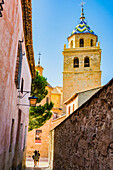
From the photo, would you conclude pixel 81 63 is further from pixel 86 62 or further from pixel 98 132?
pixel 98 132

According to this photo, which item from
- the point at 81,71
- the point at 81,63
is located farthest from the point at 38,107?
the point at 81,63

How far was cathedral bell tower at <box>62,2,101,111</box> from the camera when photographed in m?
28.7

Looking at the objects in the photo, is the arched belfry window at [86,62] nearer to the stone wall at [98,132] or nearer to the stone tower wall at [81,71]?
the stone tower wall at [81,71]

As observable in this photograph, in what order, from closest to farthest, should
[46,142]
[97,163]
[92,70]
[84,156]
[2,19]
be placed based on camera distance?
1. [97,163]
2. [84,156]
3. [2,19]
4. [46,142]
5. [92,70]

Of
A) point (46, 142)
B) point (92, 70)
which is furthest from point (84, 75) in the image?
point (46, 142)

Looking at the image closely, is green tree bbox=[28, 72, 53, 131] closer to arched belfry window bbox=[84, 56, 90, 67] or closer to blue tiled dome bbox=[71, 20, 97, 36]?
arched belfry window bbox=[84, 56, 90, 67]

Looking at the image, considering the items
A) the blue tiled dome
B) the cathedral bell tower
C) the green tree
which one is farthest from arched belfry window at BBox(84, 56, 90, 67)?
the green tree

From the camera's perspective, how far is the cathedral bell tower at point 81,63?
28.7 meters

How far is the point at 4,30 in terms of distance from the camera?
488 cm

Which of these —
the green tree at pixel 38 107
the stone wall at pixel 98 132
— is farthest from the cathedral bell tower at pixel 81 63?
the stone wall at pixel 98 132

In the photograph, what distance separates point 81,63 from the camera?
2972 cm

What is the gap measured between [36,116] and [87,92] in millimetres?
5265

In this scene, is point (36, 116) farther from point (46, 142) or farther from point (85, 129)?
point (85, 129)

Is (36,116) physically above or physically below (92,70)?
below
